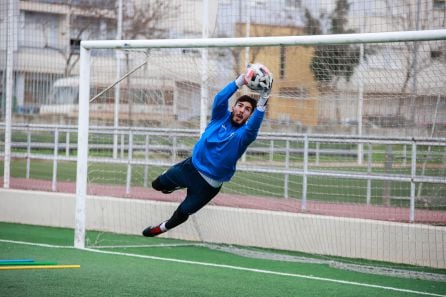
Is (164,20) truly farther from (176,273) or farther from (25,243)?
(176,273)

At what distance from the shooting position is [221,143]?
29.8ft

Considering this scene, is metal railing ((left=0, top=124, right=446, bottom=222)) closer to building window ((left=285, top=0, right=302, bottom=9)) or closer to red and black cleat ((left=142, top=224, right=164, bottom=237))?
Answer: building window ((left=285, top=0, right=302, bottom=9))

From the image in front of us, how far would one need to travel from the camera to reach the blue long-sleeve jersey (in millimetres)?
9008

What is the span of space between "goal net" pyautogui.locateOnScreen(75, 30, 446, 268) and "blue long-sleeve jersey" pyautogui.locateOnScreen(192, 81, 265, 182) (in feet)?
4.84

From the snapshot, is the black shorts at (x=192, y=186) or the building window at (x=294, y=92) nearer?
the black shorts at (x=192, y=186)

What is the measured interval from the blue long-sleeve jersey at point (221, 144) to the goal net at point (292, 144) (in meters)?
1.47

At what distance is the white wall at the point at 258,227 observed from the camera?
1123cm

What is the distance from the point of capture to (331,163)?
13.1 metres

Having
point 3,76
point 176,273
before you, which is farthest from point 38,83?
Result: point 176,273

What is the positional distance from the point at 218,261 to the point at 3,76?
6759 mm

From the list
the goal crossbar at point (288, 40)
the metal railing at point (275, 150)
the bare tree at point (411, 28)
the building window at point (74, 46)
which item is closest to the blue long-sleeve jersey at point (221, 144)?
the goal crossbar at point (288, 40)

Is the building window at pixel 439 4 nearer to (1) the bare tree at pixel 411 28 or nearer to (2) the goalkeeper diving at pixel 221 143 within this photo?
(1) the bare tree at pixel 411 28

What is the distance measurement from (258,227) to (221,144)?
372 cm

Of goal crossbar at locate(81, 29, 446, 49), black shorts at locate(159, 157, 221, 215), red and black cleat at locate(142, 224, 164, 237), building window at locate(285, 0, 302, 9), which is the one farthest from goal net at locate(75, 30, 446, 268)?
red and black cleat at locate(142, 224, 164, 237)
